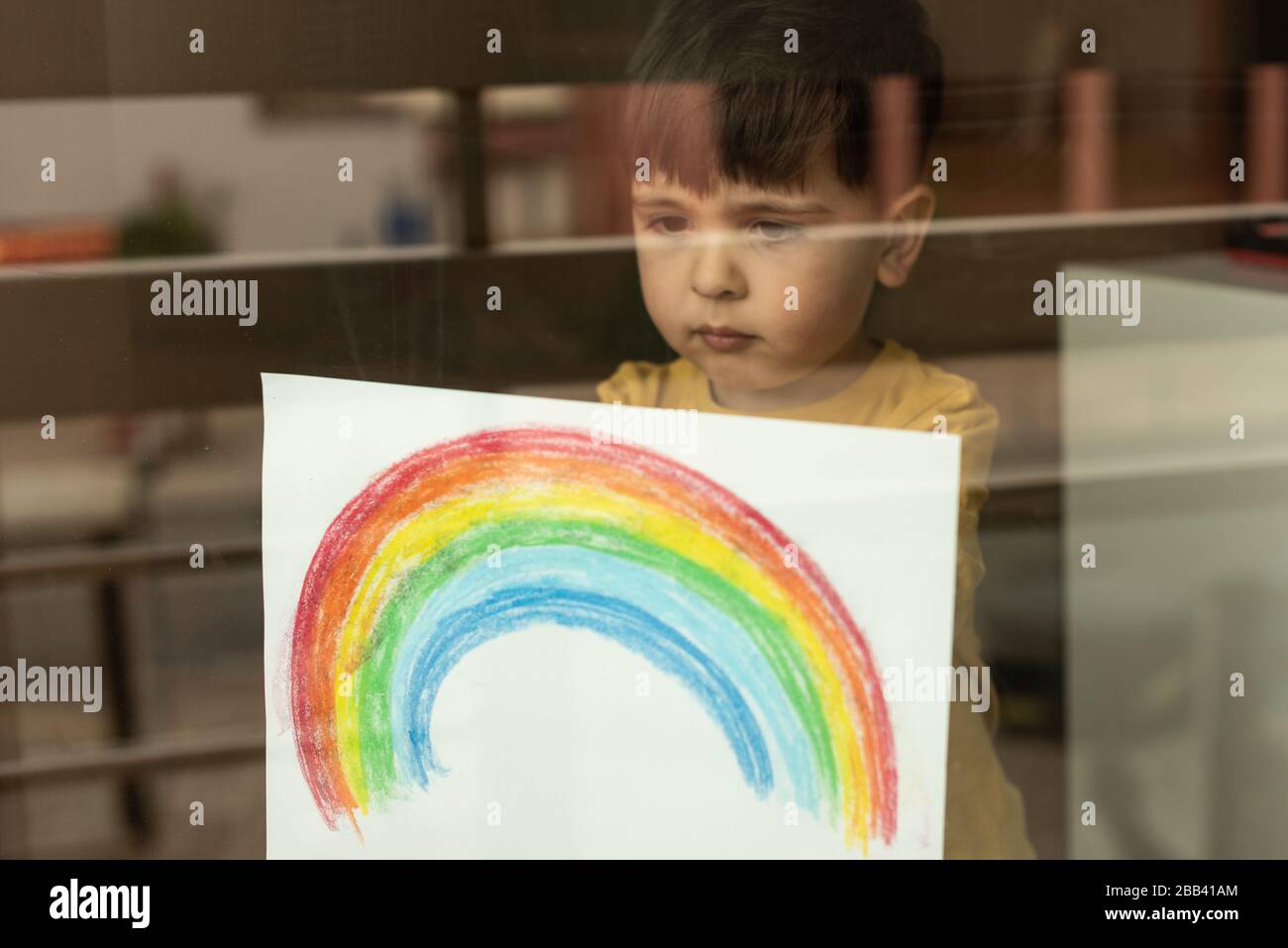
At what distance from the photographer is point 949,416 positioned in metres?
1.05

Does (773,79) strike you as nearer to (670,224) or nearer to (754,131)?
(754,131)

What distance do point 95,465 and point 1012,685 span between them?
846 mm

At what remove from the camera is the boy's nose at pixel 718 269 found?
1021 mm

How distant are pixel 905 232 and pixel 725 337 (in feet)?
0.58

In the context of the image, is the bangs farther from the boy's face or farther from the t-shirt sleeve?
the t-shirt sleeve

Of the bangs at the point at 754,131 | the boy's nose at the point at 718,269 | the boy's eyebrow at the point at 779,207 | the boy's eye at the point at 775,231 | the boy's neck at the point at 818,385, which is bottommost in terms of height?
the boy's neck at the point at 818,385

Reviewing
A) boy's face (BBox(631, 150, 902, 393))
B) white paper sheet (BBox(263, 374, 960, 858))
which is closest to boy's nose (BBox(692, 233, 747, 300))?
boy's face (BBox(631, 150, 902, 393))

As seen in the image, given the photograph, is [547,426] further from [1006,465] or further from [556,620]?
[1006,465]

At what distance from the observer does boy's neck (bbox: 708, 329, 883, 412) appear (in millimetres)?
1045

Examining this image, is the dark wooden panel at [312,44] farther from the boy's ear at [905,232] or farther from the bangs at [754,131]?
the boy's ear at [905,232]

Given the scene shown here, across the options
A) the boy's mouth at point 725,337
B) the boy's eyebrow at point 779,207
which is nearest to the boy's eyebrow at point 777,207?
the boy's eyebrow at point 779,207

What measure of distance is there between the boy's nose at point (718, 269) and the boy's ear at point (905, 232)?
123 millimetres

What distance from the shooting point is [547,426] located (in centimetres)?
106

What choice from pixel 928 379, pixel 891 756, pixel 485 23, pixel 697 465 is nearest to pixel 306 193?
pixel 485 23
